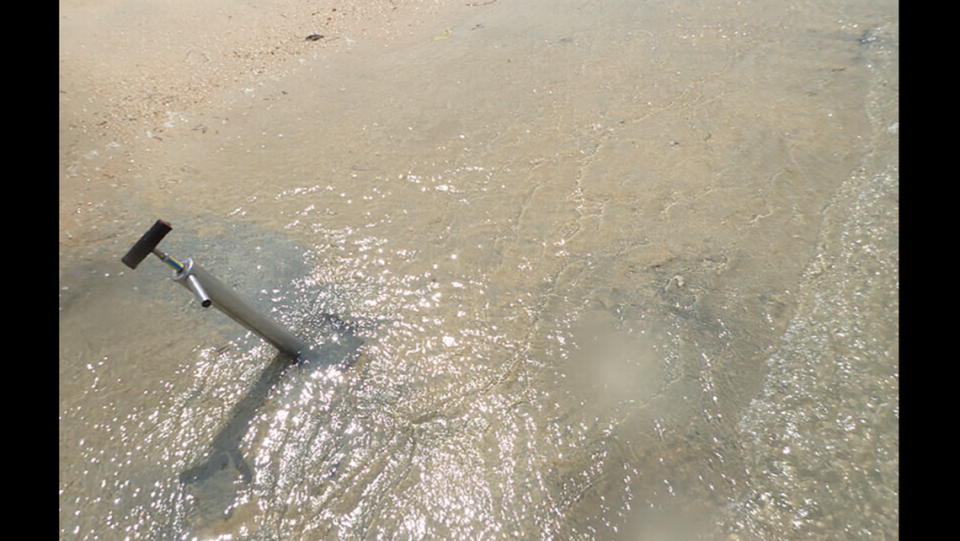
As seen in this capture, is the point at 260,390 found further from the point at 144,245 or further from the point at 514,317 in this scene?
the point at 514,317

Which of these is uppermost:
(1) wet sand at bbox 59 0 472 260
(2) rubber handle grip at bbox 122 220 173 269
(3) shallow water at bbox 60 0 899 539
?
(2) rubber handle grip at bbox 122 220 173 269

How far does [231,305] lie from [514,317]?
893 mm

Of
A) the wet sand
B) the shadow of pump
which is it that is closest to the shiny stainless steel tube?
the shadow of pump

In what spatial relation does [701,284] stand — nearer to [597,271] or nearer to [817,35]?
[597,271]

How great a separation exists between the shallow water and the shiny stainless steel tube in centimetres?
10

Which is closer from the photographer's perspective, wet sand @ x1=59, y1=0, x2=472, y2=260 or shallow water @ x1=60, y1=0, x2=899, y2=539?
shallow water @ x1=60, y1=0, x2=899, y2=539

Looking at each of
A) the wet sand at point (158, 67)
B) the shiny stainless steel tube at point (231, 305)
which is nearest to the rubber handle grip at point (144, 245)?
the shiny stainless steel tube at point (231, 305)

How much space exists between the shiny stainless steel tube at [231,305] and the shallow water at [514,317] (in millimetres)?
99

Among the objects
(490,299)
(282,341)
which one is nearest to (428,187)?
(490,299)

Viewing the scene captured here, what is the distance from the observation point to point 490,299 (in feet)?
6.75

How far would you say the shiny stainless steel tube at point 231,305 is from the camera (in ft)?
4.82

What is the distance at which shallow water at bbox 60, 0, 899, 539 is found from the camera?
1.52 m

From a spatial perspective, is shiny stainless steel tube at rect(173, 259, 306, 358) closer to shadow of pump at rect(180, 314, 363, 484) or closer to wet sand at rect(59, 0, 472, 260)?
shadow of pump at rect(180, 314, 363, 484)
